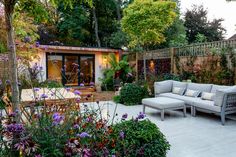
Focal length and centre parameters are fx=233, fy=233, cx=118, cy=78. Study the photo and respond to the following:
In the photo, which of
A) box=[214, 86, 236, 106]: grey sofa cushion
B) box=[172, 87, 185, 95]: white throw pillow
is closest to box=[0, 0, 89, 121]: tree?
box=[214, 86, 236, 106]: grey sofa cushion

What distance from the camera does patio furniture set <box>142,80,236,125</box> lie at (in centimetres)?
588

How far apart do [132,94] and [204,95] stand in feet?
9.79

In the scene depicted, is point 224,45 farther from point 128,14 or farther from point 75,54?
point 75,54

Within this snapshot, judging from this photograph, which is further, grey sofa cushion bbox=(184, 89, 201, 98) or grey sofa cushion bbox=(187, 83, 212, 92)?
grey sofa cushion bbox=(184, 89, 201, 98)

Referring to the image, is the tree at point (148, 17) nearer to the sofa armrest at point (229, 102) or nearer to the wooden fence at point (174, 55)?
the wooden fence at point (174, 55)

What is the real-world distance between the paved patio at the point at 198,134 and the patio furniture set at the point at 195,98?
0.99ft

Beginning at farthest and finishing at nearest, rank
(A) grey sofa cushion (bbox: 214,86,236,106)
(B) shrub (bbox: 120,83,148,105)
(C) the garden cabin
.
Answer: (C) the garden cabin
(B) shrub (bbox: 120,83,148,105)
(A) grey sofa cushion (bbox: 214,86,236,106)

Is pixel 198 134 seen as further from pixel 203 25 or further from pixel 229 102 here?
pixel 203 25

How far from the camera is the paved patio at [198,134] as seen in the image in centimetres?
398

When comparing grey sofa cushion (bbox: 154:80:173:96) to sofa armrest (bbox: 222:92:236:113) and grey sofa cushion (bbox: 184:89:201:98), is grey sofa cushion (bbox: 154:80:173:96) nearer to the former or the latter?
grey sofa cushion (bbox: 184:89:201:98)

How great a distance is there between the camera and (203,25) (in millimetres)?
16500

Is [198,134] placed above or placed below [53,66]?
below

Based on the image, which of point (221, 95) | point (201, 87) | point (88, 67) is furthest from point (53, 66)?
point (221, 95)

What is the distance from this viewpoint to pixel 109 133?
2941 millimetres
